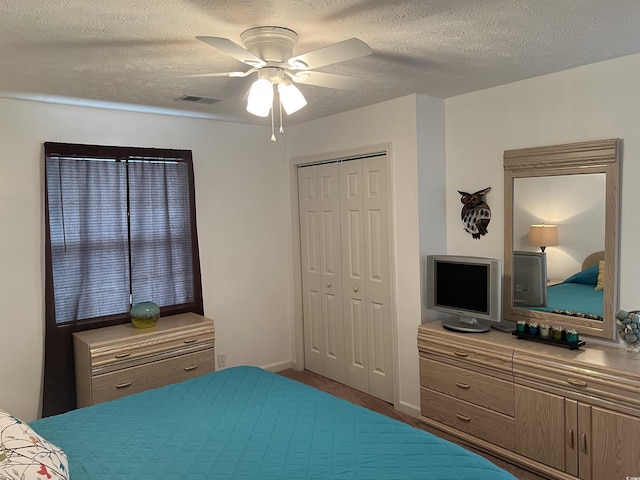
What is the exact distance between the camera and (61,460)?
1857 millimetres

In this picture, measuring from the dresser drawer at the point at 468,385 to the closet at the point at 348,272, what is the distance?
0.55m

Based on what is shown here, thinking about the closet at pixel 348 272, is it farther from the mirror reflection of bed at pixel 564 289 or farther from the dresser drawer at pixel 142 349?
the dresser drawer at pixel 142 349

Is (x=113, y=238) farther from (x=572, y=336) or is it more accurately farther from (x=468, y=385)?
(x=572, y=336)

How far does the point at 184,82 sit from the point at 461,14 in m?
1.72

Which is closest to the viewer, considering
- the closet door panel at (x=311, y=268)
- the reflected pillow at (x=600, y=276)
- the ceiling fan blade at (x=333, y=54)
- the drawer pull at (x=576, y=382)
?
the ceiling fan blade at (x=333, y=54)

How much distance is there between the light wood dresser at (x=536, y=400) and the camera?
2525 mm

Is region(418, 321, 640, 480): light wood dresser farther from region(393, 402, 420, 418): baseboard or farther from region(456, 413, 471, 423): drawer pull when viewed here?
region(393, 402, 420, 418): baseboard

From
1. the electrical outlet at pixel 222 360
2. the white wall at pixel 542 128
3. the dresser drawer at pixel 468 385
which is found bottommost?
the electrical outlet at pixel 222 360

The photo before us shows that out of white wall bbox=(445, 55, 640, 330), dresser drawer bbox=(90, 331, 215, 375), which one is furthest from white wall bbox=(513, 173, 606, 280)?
dresser drawer bbox=(90, 331, 215, 375)

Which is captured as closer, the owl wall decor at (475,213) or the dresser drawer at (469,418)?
the dresser drawer at (469,418)

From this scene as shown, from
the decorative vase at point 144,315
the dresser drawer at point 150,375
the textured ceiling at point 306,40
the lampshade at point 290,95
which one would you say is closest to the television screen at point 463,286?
the textured ceiling at point 306,40

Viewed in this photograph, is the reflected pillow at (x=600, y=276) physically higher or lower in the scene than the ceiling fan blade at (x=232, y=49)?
lower

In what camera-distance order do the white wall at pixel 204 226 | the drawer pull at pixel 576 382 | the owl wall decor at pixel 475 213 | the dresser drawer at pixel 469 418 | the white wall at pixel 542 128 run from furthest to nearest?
1. the owl wall decor at pixel 475 213
2. the white wall at pixel 204 226
3. the dresser drawer at pixel 469 418
4. the white wall at pixel 542 128
5. the drawer pull at pixel 576 382

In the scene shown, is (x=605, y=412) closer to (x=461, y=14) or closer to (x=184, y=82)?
(x=461, y=14)
